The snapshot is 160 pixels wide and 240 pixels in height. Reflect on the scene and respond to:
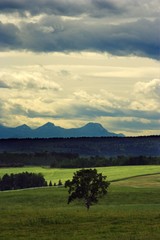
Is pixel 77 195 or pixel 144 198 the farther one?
pixel 144 198

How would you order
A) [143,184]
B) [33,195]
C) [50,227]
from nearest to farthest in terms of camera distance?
[50,227] → [33,195] → [143,184]

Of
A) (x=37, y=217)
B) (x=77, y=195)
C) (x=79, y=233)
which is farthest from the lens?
(x=77, y=195)

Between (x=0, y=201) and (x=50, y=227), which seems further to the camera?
(x=0, y=201)

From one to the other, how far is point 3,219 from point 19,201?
252ft

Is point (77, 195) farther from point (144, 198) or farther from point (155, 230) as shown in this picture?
point (155, 230)

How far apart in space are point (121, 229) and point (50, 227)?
7291 millimetres

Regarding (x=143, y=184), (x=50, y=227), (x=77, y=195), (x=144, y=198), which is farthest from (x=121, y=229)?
(x=143, y=184)

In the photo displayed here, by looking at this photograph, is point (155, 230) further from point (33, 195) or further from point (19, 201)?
point (33, 195)

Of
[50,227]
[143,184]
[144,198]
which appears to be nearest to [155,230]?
[50,227]

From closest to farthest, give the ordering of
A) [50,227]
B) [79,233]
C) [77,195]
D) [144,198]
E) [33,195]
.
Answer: [79,233] < [50,227] < [77,195] < [144,198] < [33,195]

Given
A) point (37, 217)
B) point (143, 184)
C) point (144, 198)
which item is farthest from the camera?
point (143, 184)

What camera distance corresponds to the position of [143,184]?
17812cm

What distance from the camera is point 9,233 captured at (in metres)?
55.8

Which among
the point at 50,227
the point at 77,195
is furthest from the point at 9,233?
the point at 77,195
